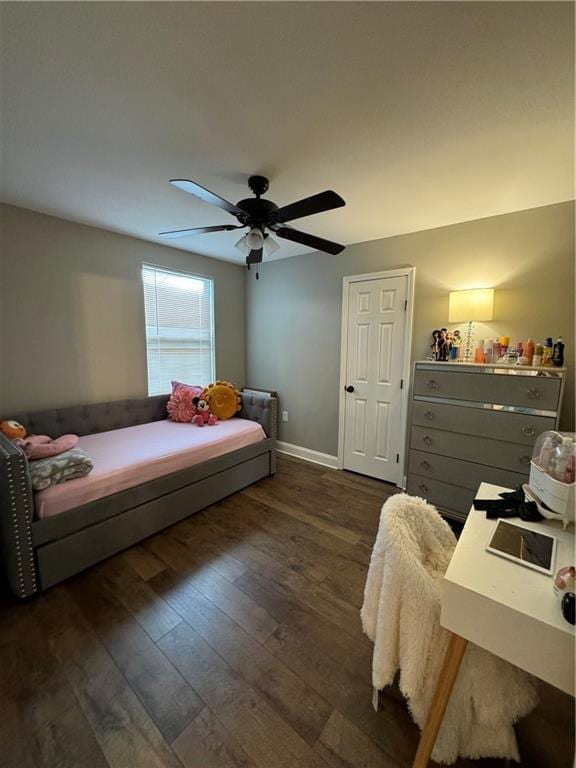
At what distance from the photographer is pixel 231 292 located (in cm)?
408

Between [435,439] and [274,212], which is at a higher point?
[274,212]

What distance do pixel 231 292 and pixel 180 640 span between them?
3602mm

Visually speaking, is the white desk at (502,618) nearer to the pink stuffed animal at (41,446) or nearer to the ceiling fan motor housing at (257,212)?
the ceiling fan motor housing at (257,212)

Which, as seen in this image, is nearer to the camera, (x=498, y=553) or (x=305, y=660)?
(x=498, y=553)

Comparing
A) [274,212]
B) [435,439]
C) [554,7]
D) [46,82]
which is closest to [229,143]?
[274,212]

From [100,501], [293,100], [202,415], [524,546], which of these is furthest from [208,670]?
[293,100]

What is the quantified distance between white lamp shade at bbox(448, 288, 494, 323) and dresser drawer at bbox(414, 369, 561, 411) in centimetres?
53

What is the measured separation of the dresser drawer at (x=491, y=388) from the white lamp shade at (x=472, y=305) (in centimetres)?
53

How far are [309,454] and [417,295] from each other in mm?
2155

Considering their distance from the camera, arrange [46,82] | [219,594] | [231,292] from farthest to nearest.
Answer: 1. [231,292]
2. [219,594]
3. [46,82]

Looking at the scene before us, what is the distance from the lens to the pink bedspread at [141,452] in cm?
184

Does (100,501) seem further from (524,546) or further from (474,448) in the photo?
(474,448)

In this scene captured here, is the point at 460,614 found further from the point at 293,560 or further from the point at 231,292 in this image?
the point at 231,292

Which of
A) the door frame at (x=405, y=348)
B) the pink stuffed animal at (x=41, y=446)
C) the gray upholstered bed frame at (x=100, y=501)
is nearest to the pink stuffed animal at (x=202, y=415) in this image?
the gray upholstered bed frame at (x=100, y=501)
